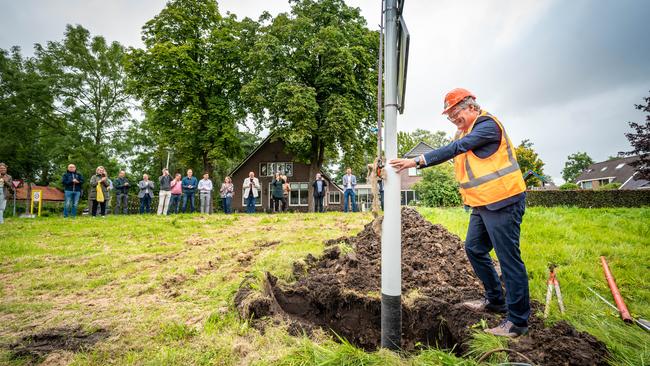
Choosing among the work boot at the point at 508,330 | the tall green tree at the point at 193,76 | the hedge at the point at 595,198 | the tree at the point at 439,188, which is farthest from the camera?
the tall green tree at the point at 193,76

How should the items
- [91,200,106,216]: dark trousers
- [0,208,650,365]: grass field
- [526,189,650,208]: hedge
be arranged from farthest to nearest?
[526,189,650,208]: hedge, [91,200,106,216]: dark trousers, [0,208,650,365]: grass field

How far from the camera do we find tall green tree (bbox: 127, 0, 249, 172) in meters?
20.4

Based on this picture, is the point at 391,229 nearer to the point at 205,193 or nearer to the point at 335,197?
the point at 205,193

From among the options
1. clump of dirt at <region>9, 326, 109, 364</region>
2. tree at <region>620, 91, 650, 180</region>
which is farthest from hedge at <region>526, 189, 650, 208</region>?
clump of dirt at <region>9, 326, 109, 364</region>

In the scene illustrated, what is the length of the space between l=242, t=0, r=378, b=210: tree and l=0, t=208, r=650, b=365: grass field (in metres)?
13.1

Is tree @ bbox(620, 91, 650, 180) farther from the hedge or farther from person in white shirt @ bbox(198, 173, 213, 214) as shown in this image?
person in white shirt @ bbox(198, 173, 213, 214)

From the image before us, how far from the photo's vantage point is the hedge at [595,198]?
56.6ft

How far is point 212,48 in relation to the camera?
72.2ft

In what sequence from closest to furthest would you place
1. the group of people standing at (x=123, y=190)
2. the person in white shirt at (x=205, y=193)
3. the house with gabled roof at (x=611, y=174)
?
the group of people standing at (x=123, y=190), the person in white shirt at (x=205, y=193), the house with gabled roof at (x=611, y=174)

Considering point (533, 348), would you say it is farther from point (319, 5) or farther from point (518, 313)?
point (319, 5)

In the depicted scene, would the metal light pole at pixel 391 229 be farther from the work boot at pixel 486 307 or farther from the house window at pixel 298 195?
the house window at pixel 298 195

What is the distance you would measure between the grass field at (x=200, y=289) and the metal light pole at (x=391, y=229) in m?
0.22

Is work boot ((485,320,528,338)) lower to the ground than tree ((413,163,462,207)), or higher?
lower

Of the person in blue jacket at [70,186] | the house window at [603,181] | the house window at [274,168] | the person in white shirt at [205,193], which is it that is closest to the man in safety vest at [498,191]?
the person in white shirt at [205,193]
